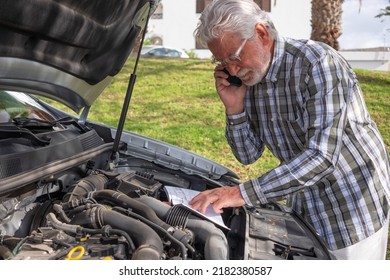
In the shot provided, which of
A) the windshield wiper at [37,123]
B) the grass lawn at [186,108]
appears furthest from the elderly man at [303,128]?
the grass lawn at [186,108]

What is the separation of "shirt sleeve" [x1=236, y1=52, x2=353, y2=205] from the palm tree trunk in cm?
839

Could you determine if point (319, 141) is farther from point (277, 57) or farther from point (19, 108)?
point (19, 108)

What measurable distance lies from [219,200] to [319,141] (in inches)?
17.2

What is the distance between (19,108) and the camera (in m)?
2.78

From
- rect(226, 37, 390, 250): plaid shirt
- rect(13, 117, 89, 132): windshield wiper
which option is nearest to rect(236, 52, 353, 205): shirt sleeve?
rect(226, 37, 390, 250): plaid shirt

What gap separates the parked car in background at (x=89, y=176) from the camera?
1.81 m

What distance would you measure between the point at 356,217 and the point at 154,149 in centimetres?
120

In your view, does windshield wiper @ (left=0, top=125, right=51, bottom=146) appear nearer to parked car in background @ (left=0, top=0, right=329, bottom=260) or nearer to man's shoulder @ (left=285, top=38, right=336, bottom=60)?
parked car in background @ (left=0, top=0, right=329, bottom=260)

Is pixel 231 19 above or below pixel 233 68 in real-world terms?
above

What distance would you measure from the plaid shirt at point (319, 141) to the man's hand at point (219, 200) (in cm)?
3

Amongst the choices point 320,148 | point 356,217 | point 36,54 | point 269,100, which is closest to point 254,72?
point 269,100

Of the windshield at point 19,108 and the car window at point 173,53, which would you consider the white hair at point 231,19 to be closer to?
the windshield at point 19,108

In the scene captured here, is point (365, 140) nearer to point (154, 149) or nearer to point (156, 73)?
point (154, 149)

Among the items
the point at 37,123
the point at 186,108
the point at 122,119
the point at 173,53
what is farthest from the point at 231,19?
the point at 173,53
